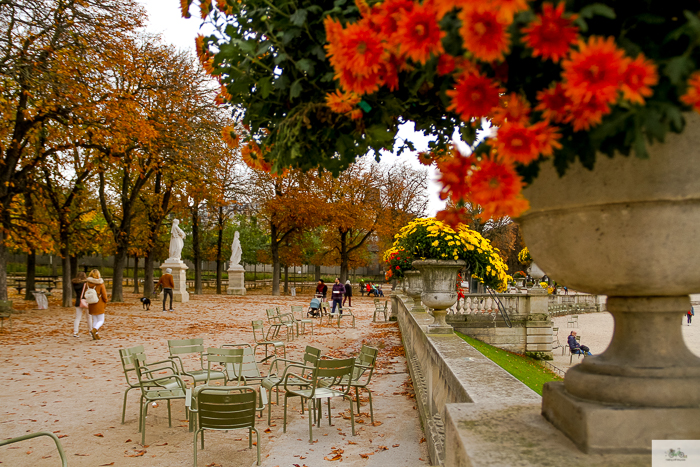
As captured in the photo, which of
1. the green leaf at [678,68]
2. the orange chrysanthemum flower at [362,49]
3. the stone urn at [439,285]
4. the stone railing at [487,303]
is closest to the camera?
the green leaf at [678,68]

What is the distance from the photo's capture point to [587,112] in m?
0.92

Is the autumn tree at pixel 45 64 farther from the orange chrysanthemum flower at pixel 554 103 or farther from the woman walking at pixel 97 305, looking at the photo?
the orange chrysanthemum flower at pixel 554 103

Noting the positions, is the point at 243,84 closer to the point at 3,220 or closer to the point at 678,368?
the point at 678,368

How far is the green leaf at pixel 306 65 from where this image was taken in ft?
4.27

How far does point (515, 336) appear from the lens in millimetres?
17766

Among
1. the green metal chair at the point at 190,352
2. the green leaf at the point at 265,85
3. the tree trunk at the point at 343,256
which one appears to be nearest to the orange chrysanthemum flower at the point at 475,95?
the green leaf at the point at 265,85

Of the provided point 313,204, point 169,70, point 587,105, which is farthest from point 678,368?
point 313,204

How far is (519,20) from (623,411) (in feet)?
3.26

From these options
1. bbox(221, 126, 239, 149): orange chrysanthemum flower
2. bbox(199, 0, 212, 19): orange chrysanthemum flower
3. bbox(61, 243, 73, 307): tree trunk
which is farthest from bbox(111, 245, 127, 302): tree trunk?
bbox(199, 0, 212, 19): orange chrysanthemum flower

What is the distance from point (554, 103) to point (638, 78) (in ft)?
0.58

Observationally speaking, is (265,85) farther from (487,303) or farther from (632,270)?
(487,303)

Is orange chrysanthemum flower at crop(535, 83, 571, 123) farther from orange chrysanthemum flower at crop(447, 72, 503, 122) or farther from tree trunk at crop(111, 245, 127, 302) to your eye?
tree trunk at crop(111, 245, 127, 302)

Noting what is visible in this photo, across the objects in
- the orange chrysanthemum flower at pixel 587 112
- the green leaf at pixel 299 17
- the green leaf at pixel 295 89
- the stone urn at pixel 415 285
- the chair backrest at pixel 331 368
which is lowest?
the chair backrest at pixel 331 368

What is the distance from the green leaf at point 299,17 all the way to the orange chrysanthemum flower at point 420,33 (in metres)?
0.34
